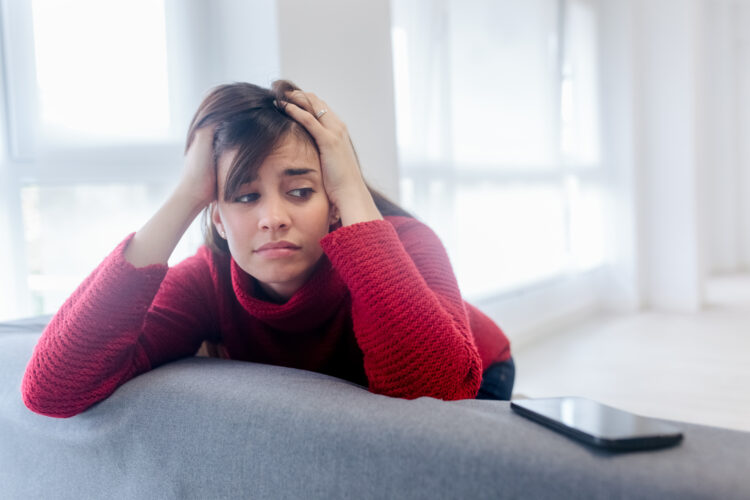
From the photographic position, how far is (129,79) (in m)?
1.96

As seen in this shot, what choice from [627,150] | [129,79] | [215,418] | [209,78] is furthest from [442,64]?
[215,418]

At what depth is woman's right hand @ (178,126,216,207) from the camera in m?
1.17

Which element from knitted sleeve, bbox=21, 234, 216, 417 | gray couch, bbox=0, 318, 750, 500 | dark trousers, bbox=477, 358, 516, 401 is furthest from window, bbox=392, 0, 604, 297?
gray couch, bbox=0, 318, 750, 500

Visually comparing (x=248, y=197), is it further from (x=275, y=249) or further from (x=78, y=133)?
(x=78, y=133)

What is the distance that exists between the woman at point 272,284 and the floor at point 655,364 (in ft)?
5.33

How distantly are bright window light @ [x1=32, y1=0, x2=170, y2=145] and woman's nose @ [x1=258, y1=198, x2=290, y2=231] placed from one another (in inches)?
38.5

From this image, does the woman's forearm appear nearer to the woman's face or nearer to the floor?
the woman's face

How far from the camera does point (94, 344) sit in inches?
42.0

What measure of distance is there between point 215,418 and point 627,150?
4196 mm

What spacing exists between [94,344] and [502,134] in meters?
2.85

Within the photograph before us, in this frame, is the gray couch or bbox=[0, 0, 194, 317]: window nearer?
the gray couch

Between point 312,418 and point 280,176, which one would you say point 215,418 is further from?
point 280,176

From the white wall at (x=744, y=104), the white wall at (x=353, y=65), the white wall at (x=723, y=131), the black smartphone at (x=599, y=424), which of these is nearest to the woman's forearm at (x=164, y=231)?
the black smartphone at (x=599, y=424)

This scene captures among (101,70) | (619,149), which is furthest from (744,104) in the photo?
(101,70)
